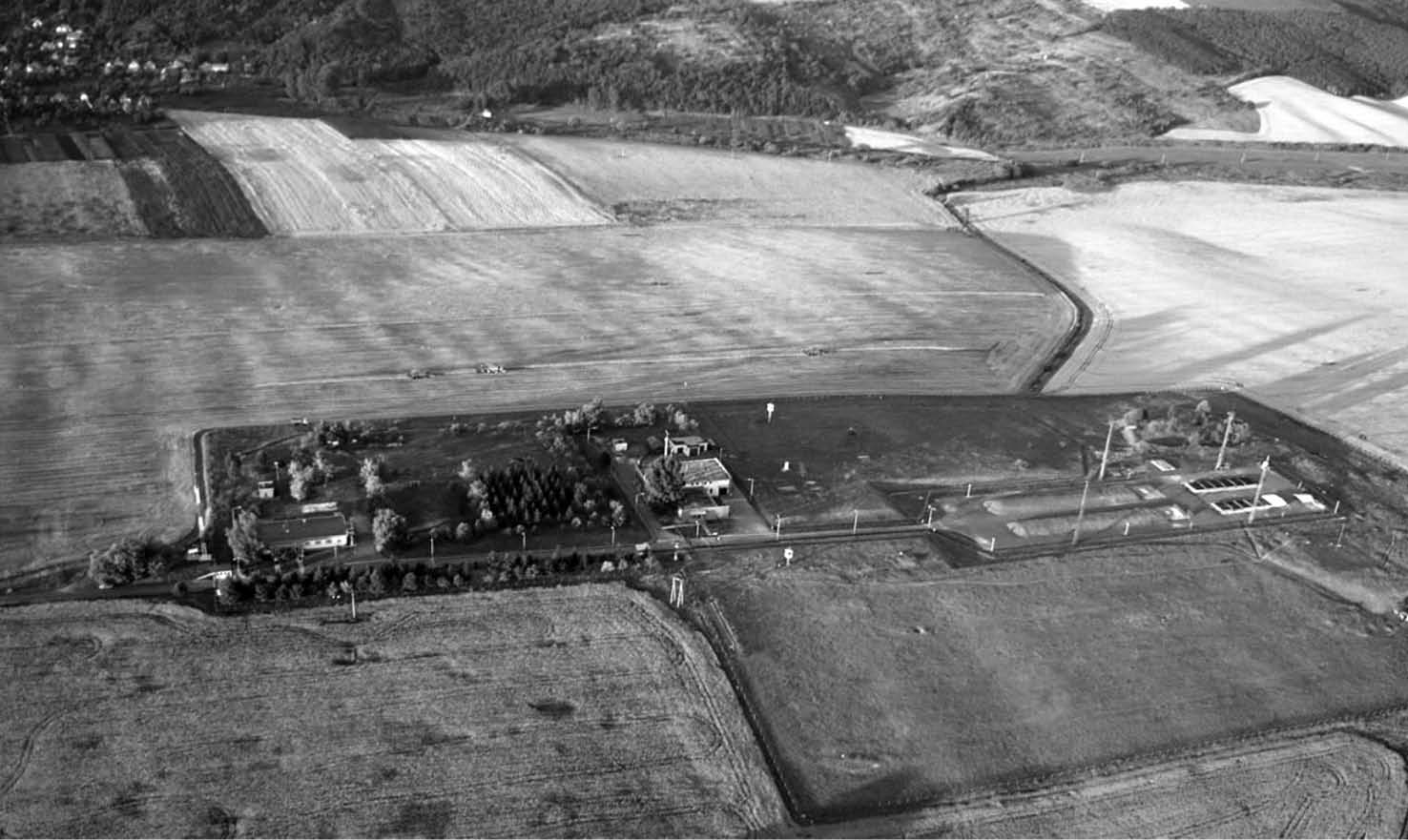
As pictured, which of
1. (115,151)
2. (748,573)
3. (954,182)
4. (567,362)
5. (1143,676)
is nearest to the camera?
(1143,676)

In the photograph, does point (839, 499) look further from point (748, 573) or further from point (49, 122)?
point (49, 122)

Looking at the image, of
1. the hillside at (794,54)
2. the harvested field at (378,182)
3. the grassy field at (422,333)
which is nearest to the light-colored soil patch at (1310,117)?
the hillside at (794,54)

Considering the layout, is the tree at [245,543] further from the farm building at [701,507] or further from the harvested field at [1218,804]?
the harvested field at [1218,804]

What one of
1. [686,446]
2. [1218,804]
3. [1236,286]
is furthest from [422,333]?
[1236,286]

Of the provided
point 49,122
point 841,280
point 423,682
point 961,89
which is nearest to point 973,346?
point 841,280

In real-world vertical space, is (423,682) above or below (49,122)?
below

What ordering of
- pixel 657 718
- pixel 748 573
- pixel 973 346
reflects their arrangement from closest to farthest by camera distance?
1. pixel 657 718
2. pixel 748 573
3. pixel 973 346

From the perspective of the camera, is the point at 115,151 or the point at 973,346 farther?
the point at 115,151
